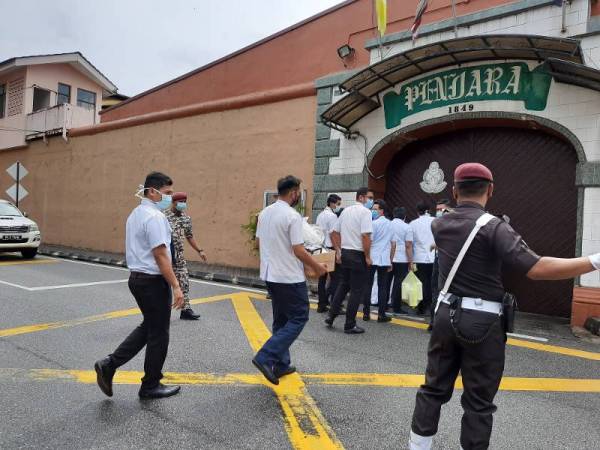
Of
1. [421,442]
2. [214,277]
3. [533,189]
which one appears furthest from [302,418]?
[214,277]

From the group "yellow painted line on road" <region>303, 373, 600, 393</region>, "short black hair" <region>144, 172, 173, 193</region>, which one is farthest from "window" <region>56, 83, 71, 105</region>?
"yellow painted line on road" <region>303, 373, 600, 393</region>

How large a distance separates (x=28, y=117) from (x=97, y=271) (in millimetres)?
12006

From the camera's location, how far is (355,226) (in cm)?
620

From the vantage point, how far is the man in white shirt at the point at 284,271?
4191 mm

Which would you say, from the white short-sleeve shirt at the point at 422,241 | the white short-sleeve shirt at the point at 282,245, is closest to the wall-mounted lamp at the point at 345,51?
the white short-sleeve shirt at the point at 422,241

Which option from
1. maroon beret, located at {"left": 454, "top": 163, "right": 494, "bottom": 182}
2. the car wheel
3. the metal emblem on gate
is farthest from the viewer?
the car wheel

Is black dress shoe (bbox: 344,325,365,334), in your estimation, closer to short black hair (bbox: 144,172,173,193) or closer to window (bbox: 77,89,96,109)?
short black hair (bbox: 144,172,173,193)

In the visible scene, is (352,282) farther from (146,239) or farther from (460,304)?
(460,304)

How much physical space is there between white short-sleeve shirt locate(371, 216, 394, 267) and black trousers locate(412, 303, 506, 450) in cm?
442

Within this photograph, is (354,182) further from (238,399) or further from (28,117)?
(28,117)

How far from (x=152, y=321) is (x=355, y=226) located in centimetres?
320

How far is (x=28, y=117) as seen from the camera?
65.1 feet

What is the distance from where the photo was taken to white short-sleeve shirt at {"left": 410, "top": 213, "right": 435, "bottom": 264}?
7383 millimetres

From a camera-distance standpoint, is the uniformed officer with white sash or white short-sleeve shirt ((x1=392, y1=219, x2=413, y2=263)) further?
white short-sleeve shirt ((x1=392, y1=219, x2=413, y2=263))
